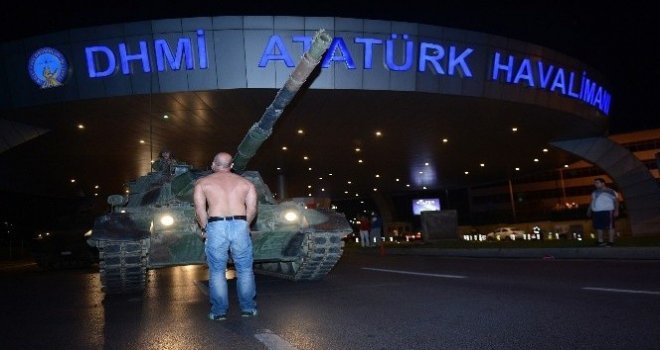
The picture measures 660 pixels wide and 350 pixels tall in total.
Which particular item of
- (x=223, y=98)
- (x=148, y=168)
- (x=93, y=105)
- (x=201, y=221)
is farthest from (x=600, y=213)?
(x=148, y=168)

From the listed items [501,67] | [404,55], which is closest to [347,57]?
[404,55]

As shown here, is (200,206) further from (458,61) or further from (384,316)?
(458,61)

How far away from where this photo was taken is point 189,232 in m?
8.05

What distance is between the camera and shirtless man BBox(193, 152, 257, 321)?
5.32 metres

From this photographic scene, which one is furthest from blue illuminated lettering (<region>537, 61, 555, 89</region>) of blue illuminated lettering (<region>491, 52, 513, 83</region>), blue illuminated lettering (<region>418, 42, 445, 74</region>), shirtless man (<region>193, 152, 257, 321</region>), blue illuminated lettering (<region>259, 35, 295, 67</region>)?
shirtless man (<region>193, 152, 257, 321</region>)

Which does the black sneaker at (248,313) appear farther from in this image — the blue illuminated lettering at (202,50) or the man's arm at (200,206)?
the blue illuminated lettering at (202,50)

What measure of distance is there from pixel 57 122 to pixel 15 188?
67.2 feet

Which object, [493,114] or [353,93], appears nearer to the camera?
[353,93]

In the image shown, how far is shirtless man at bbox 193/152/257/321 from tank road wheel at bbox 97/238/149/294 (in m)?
2.81

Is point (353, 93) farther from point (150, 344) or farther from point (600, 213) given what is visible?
point (150, 344)

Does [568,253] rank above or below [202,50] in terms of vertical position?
below

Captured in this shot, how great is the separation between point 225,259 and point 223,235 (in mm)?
243

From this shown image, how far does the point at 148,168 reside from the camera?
35.5 metres

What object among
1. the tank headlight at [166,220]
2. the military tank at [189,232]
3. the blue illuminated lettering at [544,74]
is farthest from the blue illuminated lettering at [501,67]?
the tank headlight at [166,220]
